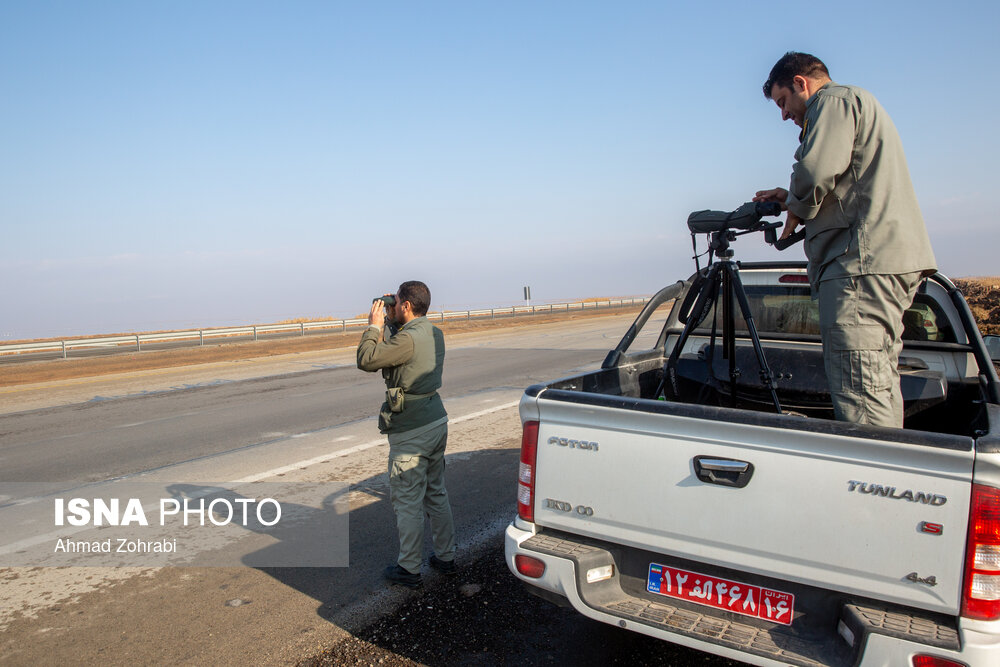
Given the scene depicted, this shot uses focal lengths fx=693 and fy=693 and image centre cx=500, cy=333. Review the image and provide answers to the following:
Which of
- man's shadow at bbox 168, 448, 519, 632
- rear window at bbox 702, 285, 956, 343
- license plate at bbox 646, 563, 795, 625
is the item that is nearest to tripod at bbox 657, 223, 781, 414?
rear window at bbox 702, 285, 956, 343

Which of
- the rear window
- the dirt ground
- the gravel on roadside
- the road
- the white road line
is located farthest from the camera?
the dirt ground

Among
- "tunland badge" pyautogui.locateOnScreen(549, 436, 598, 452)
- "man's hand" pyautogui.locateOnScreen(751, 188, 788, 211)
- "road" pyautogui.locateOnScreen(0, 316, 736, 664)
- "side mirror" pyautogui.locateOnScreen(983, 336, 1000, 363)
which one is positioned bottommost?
"road" pyautogui.locateOnScreen(0, 316, 736, 664)

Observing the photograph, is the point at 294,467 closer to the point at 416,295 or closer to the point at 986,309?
the point at 416,295

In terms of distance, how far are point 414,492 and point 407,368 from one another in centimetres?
75

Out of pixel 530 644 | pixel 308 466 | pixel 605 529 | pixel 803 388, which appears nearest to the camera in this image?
pixel 605 529

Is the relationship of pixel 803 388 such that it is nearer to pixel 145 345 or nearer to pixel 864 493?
pixel 864 493

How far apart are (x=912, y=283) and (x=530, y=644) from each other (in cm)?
248

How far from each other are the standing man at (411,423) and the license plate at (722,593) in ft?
5.62

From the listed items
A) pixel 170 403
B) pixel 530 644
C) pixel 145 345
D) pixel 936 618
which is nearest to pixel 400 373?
pixel 530 644

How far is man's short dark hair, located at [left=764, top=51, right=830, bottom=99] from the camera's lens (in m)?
3.33

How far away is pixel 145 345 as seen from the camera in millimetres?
30812

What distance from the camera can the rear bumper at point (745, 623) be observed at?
225 centimetres

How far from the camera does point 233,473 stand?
269 inches

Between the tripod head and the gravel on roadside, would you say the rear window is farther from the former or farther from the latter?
the gravel on roadside
